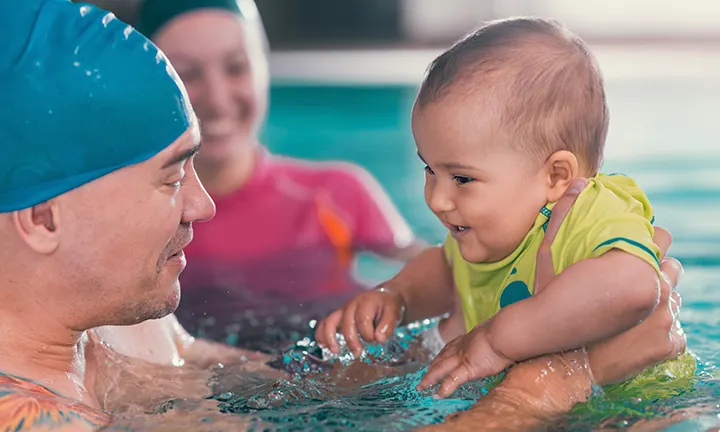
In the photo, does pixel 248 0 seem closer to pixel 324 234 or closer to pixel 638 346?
pixel 324 234

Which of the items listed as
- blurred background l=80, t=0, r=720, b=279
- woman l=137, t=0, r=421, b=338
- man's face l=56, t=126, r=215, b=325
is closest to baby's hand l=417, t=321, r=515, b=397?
man's face l=56, t=126, r=215, b=325

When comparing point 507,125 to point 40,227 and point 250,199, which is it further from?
point 250,199

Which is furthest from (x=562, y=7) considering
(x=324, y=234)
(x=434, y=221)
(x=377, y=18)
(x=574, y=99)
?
(x=574, y=99)

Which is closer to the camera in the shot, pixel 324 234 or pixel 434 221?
pixel 324 234

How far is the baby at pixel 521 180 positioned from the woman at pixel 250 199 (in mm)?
1764

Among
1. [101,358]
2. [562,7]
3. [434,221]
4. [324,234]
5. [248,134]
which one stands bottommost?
[562,7]

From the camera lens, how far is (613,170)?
23.1 feet

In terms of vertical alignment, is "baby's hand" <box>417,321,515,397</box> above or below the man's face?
below

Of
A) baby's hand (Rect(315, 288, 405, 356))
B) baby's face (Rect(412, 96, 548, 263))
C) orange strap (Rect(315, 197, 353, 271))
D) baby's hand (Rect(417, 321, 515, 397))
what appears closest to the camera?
baby's hand (Rect(417, 321, 515, 397))

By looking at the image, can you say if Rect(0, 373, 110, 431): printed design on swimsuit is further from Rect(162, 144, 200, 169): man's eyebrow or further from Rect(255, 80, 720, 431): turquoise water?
Rect(162, 144, 200, 169): man's eyebrow

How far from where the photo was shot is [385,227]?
488cm

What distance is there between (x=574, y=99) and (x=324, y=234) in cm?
249

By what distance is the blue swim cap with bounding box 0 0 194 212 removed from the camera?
2074 mm

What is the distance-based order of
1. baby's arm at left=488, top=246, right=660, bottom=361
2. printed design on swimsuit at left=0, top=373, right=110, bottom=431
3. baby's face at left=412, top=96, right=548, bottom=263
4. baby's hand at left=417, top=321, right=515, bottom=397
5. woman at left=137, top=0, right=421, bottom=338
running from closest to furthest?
printed design on swimsuit at left=0, top=373, right=110, bottom=431 < baby's arm at left=488, top=246, right=660, bottom=361 < baby's hand at left=417, top=321, right=515, bottom=397 < baby's face at left=412, top=96, right=548, bottom=263 < woman at left=137, top=0, right=421, bottom=338
